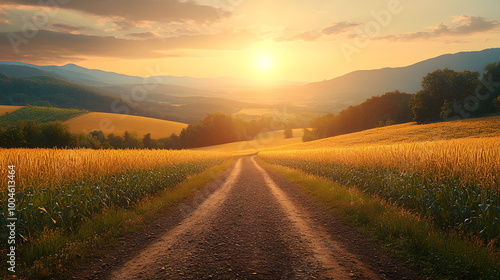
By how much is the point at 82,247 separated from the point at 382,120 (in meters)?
104

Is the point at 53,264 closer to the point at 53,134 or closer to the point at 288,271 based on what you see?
the point at 288,271

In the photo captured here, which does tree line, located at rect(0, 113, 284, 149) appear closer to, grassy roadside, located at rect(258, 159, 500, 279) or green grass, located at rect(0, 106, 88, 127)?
grassy roadside, located at rect(258, 159, 500, 279)

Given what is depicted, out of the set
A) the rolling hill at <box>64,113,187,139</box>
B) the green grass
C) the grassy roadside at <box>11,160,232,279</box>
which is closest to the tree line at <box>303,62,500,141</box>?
the grassy roadside at <box>11,160,232,279</box>

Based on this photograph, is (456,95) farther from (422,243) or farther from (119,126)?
(119,126)

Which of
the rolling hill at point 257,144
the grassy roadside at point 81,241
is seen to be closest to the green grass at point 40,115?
the rolling hill at point 257,144

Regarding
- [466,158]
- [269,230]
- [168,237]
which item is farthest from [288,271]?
[466,158]

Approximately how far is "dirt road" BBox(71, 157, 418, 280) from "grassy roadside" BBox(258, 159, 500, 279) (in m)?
0.50

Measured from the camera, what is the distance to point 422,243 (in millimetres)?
6695

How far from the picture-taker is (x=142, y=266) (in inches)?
232

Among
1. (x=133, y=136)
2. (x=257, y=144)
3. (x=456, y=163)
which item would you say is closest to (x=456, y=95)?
(x=456, y=163)

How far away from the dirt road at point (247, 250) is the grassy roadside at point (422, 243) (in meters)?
0.50

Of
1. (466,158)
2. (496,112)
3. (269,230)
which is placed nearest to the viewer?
(269,230)

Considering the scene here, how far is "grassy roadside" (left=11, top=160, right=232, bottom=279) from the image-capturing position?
5.71m

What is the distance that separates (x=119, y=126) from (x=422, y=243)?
399 feet
